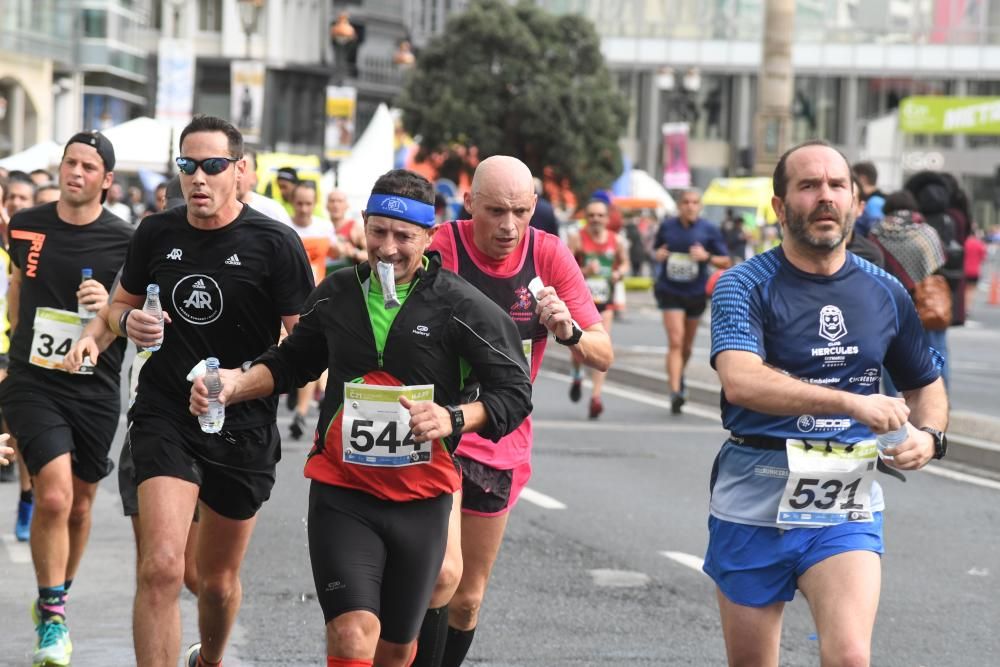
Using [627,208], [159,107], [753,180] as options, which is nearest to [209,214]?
[159,107]

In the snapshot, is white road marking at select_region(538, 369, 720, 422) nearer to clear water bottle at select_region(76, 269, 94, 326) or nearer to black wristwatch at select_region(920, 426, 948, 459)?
clear water bottle at select_region(76, 269, 94, 326)

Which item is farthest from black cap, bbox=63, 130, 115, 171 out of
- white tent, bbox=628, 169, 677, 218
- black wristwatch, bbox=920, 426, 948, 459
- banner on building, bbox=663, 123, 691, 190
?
white tent, bbox=628, 169, 677, 218

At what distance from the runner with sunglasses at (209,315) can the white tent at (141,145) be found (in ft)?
67.3

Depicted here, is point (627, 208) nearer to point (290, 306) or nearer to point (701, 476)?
point (701, 476)

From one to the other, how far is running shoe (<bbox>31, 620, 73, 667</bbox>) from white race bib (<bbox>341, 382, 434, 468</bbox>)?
2057mm

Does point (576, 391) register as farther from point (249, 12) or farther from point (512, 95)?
point (512, 95)

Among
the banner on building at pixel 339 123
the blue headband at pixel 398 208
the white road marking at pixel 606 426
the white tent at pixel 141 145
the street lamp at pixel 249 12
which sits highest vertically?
the street lamp at pixel 249 12

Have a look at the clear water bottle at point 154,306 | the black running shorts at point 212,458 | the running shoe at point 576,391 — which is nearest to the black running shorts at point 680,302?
the running shoe at point 576,391

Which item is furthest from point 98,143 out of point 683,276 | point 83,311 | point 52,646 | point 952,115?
point 952,115

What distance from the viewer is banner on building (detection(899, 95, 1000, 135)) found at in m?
36.2

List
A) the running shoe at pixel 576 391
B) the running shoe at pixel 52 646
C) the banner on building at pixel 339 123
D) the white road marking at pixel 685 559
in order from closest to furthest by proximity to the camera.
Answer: the running shoe at pixel 52 646 < the white road marking at pixel 685 559 < the running shoe at pixel 576 391 < the banner on building at pixel 339 123

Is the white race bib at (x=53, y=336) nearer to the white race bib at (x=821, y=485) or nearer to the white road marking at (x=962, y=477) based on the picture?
the white race bib at (x=821, y=485)

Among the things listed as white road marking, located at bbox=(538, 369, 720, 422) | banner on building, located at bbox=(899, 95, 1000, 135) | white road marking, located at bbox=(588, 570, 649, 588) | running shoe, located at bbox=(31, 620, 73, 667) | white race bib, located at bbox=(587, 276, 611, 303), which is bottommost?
white road marking, located at bbox=(538, 369, 720, 422)

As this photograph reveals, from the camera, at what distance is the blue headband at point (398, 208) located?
18.1 ft
